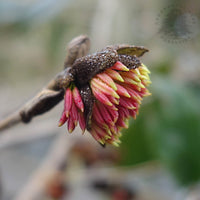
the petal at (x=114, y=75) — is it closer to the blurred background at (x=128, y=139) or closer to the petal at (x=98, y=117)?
the petal at (x=98, y=117)

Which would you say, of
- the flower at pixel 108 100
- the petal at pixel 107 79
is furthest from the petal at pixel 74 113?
the petal at pixel 107 79

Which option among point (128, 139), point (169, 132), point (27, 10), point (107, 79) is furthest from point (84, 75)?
point (27, 10)

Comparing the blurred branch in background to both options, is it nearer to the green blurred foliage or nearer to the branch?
the green blurred foliage

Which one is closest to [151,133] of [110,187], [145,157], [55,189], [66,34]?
[145,157]

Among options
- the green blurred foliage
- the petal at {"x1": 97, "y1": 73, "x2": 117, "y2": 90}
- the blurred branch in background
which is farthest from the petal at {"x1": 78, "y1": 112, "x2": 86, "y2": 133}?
the blurred branch in background

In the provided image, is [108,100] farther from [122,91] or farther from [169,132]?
[169,132]

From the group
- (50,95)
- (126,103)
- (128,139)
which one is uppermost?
(50,95)

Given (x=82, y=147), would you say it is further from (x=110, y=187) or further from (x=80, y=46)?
(x=80, y=46)
